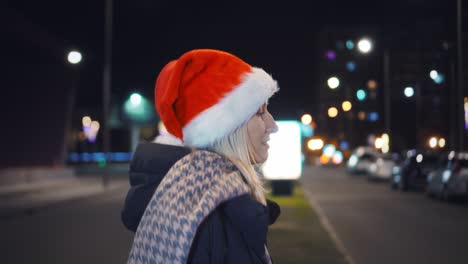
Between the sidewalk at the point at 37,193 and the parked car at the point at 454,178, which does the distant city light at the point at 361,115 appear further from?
the parked car at the point at 454,178

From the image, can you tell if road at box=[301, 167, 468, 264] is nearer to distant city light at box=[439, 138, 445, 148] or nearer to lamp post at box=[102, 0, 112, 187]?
lamp post at box=[102, 0, 112, 187]

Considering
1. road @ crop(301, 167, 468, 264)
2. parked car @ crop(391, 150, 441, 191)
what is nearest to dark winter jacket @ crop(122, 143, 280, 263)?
road @ crop(301, 167, 468, 264)

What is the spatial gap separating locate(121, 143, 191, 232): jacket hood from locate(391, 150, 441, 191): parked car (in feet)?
90.6

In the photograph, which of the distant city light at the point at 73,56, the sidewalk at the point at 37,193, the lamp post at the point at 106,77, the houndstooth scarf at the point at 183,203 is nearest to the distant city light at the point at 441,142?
the sidewalk at the point at 37,193

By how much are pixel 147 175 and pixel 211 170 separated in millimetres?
597

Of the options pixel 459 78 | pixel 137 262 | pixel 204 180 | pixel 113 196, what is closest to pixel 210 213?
pixel 204 180

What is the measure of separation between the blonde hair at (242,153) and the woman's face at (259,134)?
0.01 m

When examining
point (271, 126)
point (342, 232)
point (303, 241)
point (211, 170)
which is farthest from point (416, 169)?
point (211, 170)

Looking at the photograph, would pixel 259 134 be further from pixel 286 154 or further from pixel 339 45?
pixel 339 45

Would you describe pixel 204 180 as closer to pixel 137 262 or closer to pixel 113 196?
pixel 137 262

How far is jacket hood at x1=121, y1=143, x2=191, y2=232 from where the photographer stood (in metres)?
2.87

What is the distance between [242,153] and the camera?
8.18ft

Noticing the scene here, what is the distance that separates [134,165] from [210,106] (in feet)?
2.12

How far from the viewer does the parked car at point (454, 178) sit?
22.4m
